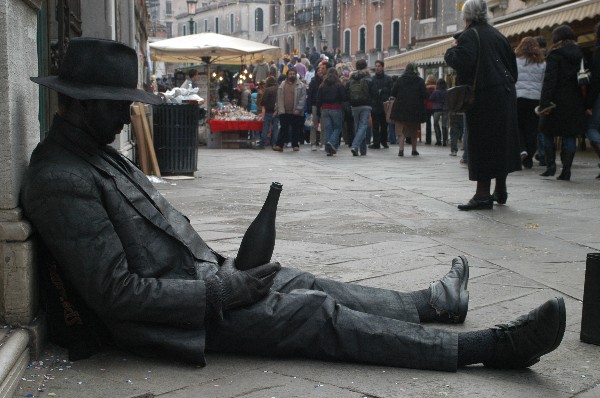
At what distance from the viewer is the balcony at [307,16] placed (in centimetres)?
6338

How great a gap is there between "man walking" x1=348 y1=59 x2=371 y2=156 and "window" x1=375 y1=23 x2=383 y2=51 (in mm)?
37762

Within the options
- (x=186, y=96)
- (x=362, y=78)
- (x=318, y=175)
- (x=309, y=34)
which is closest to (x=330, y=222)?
(x=318, y=175)

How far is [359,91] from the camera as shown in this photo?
15016mm

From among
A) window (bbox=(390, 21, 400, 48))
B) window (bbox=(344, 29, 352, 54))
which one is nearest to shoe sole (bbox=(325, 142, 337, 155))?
window (bbox=(390, 21, 400, 48))

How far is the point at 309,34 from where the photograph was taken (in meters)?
66.4

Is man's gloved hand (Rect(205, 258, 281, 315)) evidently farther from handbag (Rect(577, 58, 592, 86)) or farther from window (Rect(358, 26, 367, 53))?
window (Rect(358, 26, 367, 53))

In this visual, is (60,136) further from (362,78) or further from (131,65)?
(362,78)

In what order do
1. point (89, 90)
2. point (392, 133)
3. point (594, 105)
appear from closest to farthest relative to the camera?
point (89, 90), point (594, 105), point (392, 133)

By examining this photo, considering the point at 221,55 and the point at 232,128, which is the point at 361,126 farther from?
the point at 221,55

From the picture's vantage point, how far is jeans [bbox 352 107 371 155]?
48.5 ft

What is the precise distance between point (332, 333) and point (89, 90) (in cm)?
115

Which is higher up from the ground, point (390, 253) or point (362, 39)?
point (362, 39)

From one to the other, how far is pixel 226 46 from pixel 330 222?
12.7 meters

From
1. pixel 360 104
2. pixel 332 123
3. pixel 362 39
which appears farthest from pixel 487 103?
pixel 362 39
